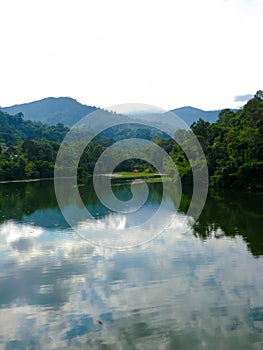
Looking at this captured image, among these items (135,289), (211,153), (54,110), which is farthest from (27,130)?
(54,110)

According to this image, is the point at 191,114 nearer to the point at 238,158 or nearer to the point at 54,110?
the point at 54,110

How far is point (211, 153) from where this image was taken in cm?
2719

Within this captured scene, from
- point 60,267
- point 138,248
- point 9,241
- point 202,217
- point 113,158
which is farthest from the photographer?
point 113,158

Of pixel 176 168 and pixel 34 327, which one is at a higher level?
pixel 176 168

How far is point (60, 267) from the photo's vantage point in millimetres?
8727

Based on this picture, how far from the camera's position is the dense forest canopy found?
23031mm

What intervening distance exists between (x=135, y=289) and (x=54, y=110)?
144538 millimetres

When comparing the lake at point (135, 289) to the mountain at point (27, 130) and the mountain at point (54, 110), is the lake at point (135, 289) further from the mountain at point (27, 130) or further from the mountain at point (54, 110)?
the mountain at point (54, 110)

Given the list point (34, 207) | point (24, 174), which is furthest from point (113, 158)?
point (34, 207)

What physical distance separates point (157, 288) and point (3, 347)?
2.98m

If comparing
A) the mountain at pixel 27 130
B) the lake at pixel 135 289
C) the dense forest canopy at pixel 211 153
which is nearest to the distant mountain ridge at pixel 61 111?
the mountain at pixel 27 130

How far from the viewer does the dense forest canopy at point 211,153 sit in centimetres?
→ 2303

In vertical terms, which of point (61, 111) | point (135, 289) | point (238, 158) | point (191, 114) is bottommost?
point (135, 289)

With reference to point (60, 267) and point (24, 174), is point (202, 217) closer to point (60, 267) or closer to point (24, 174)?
point (60, 267)
